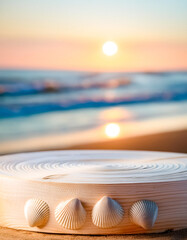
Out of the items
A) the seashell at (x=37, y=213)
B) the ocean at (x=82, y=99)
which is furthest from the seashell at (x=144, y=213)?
the ocean at (x=82, y=99)

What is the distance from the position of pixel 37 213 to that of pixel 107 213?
0.24m

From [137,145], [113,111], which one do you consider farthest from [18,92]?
[137,145]

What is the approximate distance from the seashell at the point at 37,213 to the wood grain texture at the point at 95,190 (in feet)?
0.05

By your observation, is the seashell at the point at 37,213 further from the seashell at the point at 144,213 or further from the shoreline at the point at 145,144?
the shoreline at the point at 145,144

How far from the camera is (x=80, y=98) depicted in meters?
6.07

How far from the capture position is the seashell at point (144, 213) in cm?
137

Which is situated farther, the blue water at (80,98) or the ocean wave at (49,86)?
the ocean wave at (49,86)

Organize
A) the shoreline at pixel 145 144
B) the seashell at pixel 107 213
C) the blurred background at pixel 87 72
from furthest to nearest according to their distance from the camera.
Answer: the blurred background at pixel 87 72 → the shoreline at pixel 145 144 → the seashell at pixel 107 213

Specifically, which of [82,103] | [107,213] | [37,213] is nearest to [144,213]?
[107,213]

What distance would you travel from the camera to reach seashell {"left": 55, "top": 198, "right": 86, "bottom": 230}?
1.35m

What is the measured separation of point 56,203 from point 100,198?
0.49ft

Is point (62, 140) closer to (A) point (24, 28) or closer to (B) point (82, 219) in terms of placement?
(A) point (24, 28)

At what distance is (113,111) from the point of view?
5.86 m

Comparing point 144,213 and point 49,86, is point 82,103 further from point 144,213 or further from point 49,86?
point 144,213
